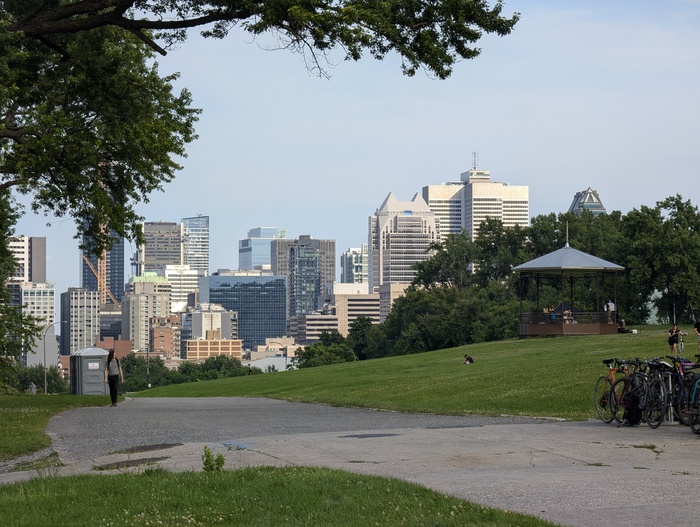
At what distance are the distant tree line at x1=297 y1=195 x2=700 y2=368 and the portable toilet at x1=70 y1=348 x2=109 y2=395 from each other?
137 ft

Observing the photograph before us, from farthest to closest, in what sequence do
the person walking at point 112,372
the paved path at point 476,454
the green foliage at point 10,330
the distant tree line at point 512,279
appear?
the distant tree line at point 512,279, the green foliage at point 10,330, the person walking at point 112,372, the paved path at point 476,454

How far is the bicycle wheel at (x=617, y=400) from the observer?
17.9 metres

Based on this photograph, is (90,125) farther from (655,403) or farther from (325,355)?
(325,355)

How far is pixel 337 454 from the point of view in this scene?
1406 centimetres

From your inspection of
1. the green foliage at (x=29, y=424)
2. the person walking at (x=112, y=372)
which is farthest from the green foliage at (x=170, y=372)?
the person walking at (x=112, y=372)

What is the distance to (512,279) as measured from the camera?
4919 inches

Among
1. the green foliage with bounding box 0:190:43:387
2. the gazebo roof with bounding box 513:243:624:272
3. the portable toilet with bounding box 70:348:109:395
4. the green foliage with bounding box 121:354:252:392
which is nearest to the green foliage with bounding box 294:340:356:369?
the green foliage with bounding box 121:354:252:392

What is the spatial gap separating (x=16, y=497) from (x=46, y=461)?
4789 mm

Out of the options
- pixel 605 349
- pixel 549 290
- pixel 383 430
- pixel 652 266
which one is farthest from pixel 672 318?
pixel 383 430

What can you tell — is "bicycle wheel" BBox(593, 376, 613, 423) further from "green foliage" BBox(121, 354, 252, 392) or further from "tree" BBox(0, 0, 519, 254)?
"green foliage" BBox(121, 354, 252, 392)

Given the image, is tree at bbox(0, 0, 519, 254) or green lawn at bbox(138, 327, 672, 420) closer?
tree at bbox(0, 0, 519, 254)

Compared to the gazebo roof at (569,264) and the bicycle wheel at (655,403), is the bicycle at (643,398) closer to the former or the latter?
the bicycle wheel at (655,403)

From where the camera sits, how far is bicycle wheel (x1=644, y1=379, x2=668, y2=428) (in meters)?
17.1

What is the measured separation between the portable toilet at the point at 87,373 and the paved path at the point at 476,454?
2387 centimetres
